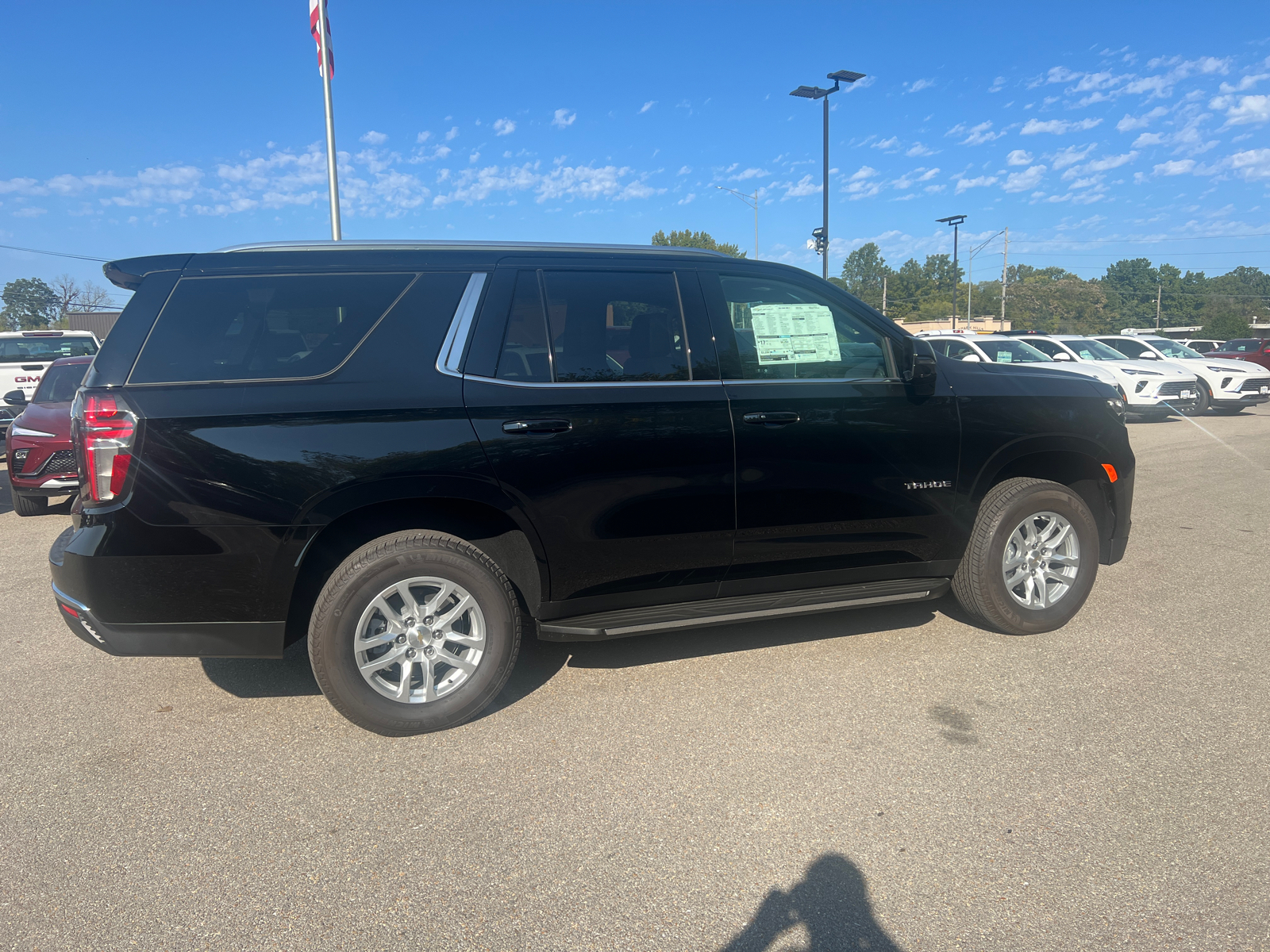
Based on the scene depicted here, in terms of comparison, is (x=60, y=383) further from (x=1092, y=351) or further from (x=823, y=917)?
(x=1092, y=351)

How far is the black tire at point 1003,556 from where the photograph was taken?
4.42 meters

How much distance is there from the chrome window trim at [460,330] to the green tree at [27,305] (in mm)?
110456

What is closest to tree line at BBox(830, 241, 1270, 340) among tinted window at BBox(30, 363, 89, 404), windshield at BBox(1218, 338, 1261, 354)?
windshield at BBox(1218, 338, 1261, 354)

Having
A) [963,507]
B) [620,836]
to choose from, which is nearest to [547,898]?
[620,836]

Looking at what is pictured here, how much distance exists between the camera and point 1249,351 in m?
28.6

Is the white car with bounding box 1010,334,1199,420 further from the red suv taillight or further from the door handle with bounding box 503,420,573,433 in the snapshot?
the red suv taillight

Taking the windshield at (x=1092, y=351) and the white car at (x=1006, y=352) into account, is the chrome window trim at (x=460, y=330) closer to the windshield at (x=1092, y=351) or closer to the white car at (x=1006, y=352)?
the white car at (x=1006, y=352)

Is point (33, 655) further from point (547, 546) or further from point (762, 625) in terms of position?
point (762, 625)

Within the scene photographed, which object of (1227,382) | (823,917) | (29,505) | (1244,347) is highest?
(1244,347)

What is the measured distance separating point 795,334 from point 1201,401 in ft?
60.5

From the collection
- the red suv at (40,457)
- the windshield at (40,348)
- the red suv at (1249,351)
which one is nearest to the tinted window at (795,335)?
the red suv at (40,457)

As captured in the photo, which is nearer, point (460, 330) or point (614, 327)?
point (460, 330)

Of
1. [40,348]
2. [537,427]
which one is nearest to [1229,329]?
[40,348]

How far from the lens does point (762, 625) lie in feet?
16.0
